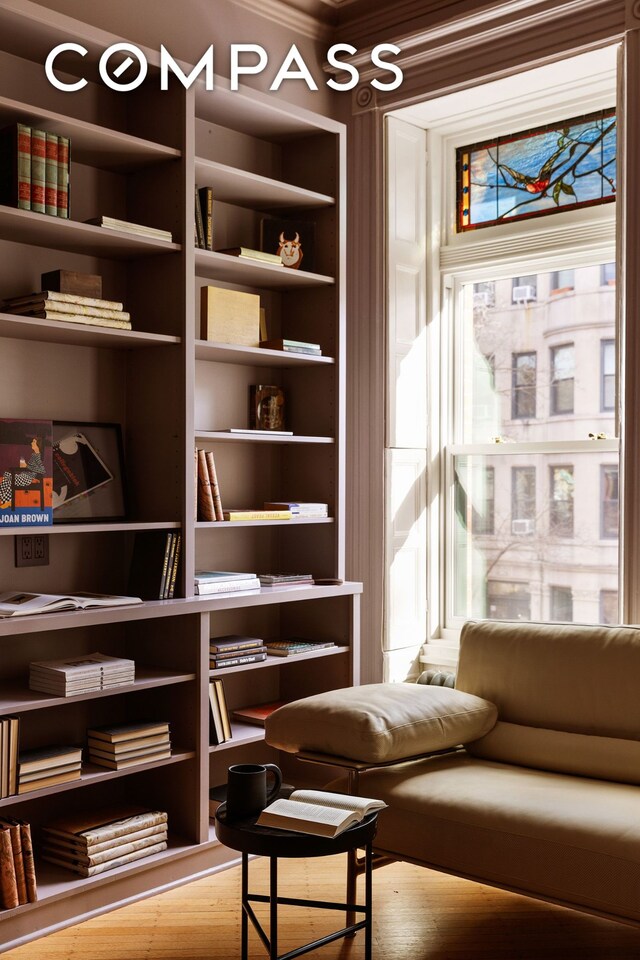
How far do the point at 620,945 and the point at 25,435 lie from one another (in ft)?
7.07

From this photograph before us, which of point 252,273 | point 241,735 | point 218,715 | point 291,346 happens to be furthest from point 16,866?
point 252,273

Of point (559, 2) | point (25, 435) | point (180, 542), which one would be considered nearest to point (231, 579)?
point (180, 542)

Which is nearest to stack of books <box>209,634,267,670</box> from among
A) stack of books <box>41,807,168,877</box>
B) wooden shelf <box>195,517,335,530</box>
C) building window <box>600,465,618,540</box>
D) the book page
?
wooden shelf <box>195,517,335,530</box>

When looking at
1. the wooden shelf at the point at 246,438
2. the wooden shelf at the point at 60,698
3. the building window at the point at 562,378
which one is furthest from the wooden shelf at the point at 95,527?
the building window at the point at 562,378

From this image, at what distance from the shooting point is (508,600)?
13.1 feet

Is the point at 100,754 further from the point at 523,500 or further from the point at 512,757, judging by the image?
the point at 523,500

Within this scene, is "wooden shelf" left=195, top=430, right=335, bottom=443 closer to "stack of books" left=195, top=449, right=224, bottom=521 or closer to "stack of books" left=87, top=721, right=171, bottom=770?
"stack of books" left=195, top=449, right=224, bottom=521

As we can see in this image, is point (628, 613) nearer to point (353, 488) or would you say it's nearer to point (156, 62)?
point (353, 488)

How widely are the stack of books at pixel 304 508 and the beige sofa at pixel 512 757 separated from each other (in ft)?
2.57

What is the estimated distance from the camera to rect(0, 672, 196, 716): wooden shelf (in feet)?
8.80

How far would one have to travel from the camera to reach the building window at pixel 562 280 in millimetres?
3824

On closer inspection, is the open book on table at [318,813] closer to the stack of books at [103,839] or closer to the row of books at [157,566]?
the stack of books at [103,839]

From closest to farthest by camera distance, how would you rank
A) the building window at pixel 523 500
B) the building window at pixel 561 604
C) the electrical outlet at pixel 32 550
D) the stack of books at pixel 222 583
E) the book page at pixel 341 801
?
the book page at pixel 341 801 < the electrical outlet at pixel 32 550 < the stack of books at pixel 222 583 < the building window at pixel 561 604 < the building window at pixel 523 500

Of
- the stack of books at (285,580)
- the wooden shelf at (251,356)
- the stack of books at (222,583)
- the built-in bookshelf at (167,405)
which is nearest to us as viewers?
the built-in bookshelf at (167,405)
